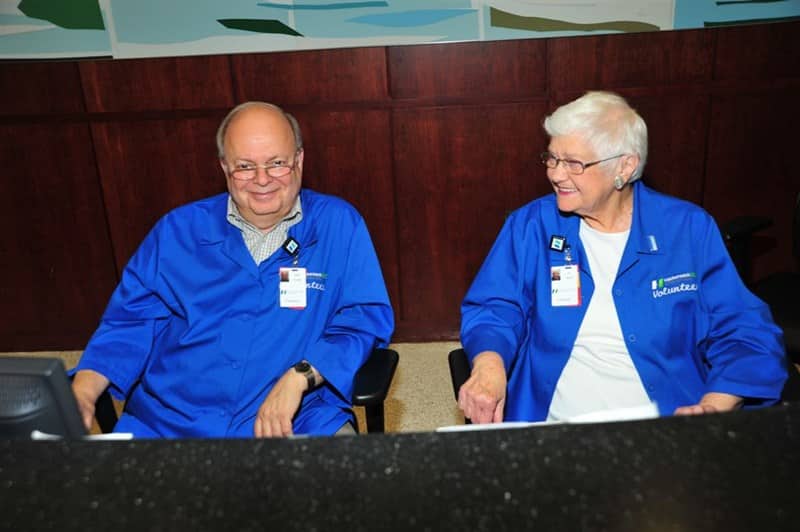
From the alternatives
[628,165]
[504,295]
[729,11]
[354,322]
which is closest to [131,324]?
[354,322]

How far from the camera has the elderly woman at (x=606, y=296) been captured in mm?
1833

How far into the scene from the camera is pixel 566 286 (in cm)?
189

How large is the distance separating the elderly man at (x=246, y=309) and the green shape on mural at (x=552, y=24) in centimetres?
144

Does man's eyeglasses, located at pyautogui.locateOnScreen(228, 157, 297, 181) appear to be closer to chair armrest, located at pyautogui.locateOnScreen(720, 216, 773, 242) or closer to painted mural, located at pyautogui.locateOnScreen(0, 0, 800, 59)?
painted mural, located at pyautogui.locateOnScreen(0, 0, 800, 59)

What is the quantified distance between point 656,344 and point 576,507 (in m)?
1.01

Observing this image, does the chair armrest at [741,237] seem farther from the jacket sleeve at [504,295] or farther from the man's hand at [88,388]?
the man's hand at [88,388]

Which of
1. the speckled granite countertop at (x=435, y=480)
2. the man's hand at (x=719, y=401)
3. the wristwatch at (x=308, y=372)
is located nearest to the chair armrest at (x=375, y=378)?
the wristwatch at (x=308, y=372)

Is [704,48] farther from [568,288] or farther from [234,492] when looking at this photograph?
[234,492]

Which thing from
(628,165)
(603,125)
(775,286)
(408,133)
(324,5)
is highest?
(324,5)

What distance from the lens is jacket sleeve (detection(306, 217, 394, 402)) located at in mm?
1841

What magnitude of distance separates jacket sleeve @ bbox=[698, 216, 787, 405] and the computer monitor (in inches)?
54.7

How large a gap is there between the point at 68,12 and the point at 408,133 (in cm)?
156

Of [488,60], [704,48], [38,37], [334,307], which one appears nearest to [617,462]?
[334,307]

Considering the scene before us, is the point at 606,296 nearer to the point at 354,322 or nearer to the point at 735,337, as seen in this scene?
the point at 735,337
